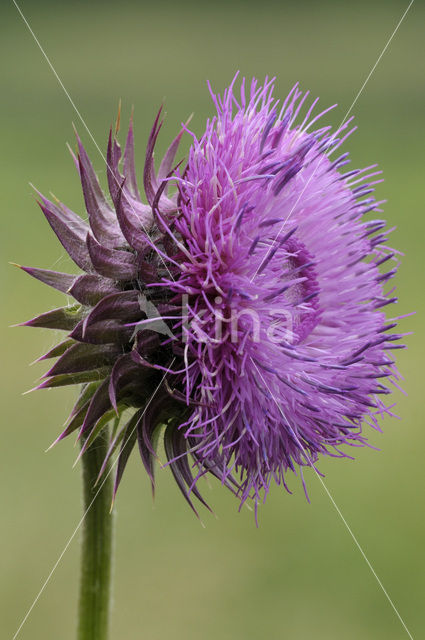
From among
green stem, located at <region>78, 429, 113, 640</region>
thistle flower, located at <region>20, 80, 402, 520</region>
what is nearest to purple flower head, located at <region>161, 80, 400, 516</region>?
thistle flower, located at <region>20, 80, 402, 520</region>

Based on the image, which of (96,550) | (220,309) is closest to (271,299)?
(220,309)

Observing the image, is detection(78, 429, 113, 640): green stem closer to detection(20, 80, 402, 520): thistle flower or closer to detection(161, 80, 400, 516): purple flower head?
detection(20, 80, 402, 520): thistle flower

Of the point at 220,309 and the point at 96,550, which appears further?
the point at 96,550

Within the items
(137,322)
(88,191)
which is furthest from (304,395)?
(88,191)

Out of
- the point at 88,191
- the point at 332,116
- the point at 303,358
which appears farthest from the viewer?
the point at 332,116

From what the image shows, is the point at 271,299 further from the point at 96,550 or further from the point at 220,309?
the point at 96,550

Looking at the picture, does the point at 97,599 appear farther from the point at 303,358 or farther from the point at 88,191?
the point at 88,191
